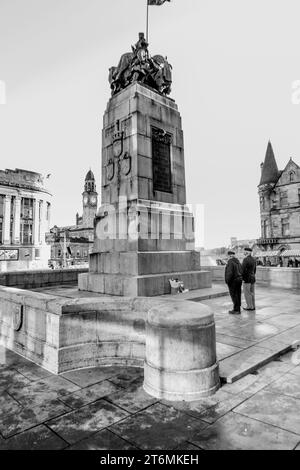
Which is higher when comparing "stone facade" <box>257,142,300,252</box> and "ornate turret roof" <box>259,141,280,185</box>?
"ornate turret roof" <box>259,141,280,185</box>

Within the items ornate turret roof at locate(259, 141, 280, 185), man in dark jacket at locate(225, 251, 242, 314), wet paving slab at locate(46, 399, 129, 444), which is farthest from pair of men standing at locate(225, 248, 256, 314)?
ornate turret roof at locate(259, 141, 280, 185)

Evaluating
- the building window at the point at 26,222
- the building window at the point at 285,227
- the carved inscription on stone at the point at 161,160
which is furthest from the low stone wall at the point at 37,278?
the building window at the point at 26,222

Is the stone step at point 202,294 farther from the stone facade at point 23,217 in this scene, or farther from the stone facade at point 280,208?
the stone facade at point 23,217

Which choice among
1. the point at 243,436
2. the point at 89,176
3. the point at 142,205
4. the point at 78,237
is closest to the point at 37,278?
the point at 142,205

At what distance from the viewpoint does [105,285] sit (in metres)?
9.55

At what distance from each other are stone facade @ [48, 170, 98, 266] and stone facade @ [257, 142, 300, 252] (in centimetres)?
3823

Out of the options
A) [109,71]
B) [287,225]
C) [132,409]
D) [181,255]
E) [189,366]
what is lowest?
[132,409]

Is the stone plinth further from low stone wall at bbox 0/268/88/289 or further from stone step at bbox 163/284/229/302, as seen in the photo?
low stone wall at bbox 0/268/88/289

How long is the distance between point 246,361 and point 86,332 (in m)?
→ 2.78

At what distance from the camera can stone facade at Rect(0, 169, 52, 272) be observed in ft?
196

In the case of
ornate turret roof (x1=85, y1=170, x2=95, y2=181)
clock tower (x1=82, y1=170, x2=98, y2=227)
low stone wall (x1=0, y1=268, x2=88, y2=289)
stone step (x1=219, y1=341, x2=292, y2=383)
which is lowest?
stone step (x1=219, y1=341, x2=292, y2=383)
